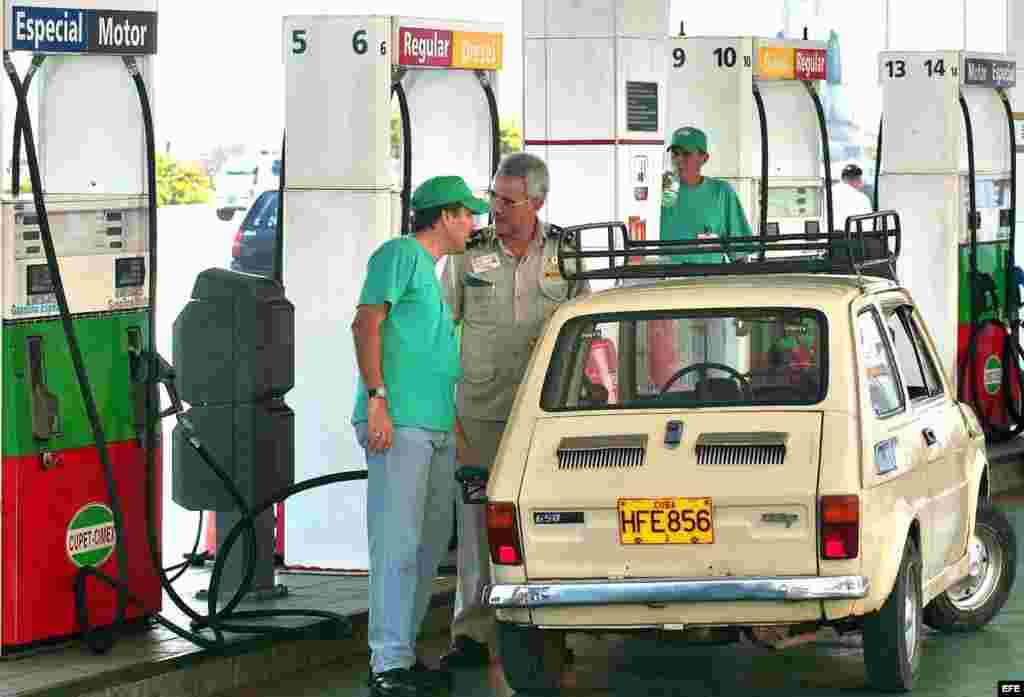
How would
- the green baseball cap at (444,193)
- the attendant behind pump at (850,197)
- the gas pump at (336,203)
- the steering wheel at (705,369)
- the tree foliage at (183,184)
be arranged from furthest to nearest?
the tree foliage at (183,184), the attendant behind pump at (850,197), the gas pump at (336,203), the green baseball cap at (444,193), the steering wheel at (705,369)

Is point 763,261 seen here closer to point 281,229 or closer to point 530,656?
point 530,656

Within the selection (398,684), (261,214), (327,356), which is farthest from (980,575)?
(261,214)

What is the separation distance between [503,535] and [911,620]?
1.57 meters

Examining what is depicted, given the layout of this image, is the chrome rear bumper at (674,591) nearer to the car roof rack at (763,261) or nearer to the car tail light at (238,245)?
the car roof rack at (763,261)

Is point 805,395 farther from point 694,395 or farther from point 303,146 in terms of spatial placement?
point 303,146

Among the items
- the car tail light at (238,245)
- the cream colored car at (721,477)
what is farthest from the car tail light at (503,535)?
the car tail light at (238,245)

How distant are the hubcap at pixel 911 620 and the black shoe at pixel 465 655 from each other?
1.80m

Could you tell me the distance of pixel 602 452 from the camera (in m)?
7.89

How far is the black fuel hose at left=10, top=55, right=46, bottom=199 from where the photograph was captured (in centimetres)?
848

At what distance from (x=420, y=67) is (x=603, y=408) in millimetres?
3097

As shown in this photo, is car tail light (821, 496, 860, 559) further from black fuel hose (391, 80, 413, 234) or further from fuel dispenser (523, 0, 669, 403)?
fuel dispenser (523, 0, 669, 403)

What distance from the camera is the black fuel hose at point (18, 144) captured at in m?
8.48

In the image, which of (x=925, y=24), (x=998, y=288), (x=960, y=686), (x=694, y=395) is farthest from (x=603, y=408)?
(x=925, y=24)

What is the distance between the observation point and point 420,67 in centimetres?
1075
